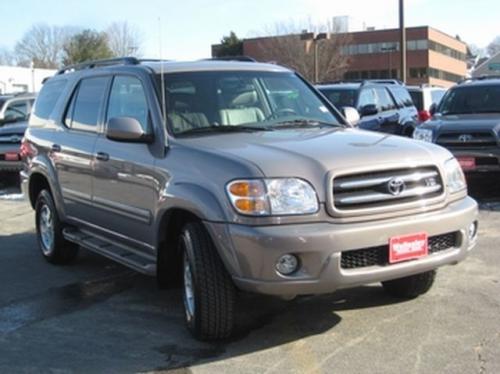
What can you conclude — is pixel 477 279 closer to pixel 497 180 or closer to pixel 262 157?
pixel 262 157

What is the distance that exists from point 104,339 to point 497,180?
7.68 meters

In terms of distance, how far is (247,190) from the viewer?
13.7ft

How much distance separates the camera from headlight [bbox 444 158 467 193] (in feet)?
15.6

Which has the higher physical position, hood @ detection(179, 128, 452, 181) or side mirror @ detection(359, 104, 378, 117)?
side mirror @ detection(359, 104, 378, 117)

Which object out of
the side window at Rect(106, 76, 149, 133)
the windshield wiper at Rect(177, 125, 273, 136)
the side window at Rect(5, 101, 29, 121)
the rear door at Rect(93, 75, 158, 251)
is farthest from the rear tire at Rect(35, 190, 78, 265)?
the side window at Rect(5, 101, 29, 121)

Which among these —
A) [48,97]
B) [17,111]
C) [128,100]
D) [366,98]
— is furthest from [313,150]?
[17,111]

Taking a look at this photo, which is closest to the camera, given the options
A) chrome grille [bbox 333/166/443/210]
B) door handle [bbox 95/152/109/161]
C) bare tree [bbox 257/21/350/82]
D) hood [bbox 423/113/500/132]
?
chrome grille [bbox 333/166/443/210]

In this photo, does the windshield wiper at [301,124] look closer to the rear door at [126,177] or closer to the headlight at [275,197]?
the rear door at [126,177]

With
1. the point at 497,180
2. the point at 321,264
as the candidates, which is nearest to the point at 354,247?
the point at 321,264

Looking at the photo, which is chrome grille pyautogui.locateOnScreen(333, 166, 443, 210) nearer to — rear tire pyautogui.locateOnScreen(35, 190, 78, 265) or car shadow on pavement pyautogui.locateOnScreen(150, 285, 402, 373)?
car shadow on pavement pyautogui.locateOnScreen(150, 285, 402, 373)

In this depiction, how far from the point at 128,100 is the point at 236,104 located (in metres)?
0.92

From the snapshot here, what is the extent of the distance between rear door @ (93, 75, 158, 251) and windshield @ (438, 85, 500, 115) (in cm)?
683

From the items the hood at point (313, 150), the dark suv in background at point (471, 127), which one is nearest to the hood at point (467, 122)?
the dark suv in background at point (471, 127)

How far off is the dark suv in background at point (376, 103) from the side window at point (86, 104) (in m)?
5.54
